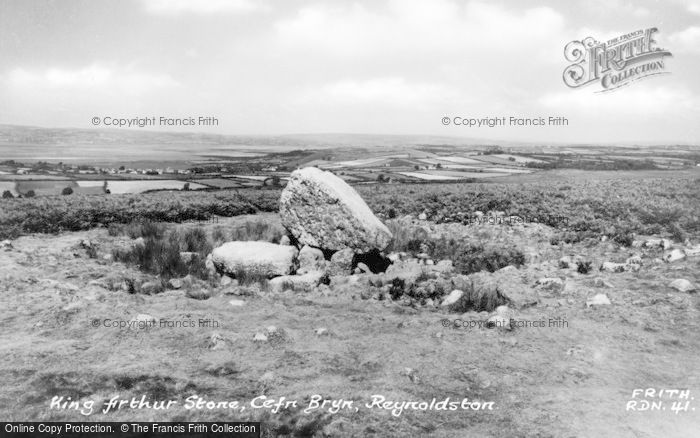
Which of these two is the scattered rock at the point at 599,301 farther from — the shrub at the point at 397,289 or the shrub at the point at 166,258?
the shrub at the point at 166,258

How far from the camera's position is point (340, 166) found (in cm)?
2200

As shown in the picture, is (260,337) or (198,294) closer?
(260,337)

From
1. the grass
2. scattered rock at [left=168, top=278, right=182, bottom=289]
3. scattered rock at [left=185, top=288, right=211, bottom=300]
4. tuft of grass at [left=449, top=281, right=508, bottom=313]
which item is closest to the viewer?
tuft of grass at [left=449, top=281, right=508, bottom=313]

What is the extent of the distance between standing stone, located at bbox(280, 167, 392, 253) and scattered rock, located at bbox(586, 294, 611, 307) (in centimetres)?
368

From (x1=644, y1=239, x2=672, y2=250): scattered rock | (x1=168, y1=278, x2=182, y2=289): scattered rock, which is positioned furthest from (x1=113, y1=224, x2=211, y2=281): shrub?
(x1=644, y1=239, x2=672, y2=250): scattered rock

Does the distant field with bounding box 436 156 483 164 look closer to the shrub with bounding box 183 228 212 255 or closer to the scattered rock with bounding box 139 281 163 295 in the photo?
the shrub with bounding box 183 228 212 255

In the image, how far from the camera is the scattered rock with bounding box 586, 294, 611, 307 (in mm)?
6457

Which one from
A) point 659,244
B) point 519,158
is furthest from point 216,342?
point 519,158

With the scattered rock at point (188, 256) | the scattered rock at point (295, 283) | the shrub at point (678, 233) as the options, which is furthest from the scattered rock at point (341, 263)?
the shrub at point (678, 233)

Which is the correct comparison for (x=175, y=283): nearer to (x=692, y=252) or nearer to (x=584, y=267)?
(x=584, y=267)

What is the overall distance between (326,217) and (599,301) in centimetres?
470

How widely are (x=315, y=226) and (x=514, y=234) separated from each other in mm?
5128

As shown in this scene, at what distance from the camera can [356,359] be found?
199 inches

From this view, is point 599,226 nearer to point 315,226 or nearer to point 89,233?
point 315,226
